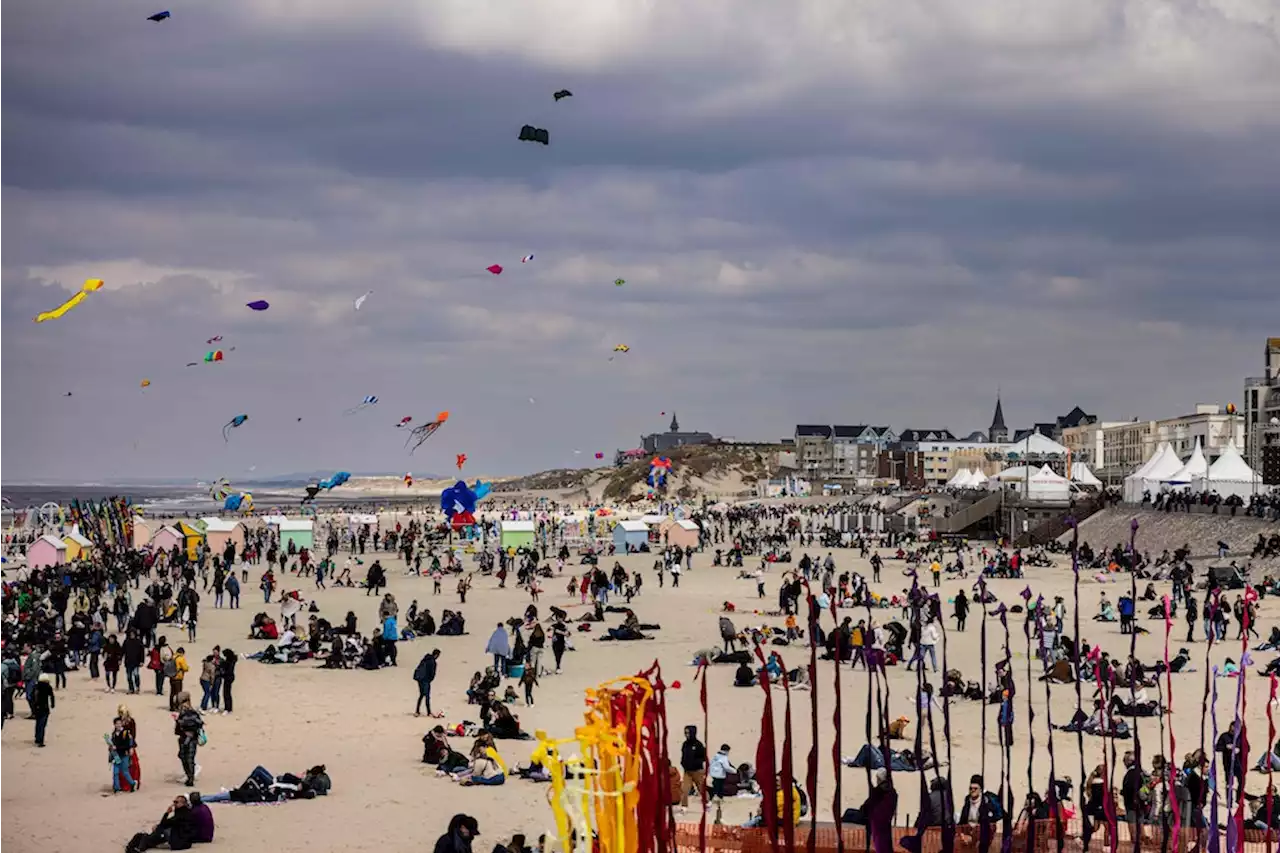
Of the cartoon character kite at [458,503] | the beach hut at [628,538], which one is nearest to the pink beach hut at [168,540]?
the cartoon character kite at [458,503]

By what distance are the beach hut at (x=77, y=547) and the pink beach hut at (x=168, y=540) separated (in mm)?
2279

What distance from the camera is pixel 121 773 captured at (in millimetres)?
14797

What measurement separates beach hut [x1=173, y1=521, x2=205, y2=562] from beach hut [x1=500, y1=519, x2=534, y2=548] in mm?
11039

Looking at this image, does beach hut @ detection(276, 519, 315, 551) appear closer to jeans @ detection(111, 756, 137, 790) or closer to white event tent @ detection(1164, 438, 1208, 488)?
white event tent @ detection(1164, 438, 1208, 488)

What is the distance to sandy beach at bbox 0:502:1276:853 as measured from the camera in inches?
531

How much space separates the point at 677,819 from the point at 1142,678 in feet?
32.6

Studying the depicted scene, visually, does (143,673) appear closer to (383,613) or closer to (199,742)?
(383,613)

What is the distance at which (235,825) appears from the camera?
13.2 meters

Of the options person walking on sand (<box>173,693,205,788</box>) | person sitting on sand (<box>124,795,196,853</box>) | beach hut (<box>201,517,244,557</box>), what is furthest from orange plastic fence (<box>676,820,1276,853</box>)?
beach hut (<box>201,517,244,557</box>)

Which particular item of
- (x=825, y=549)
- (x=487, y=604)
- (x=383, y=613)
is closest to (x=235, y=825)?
(x=383, y=613)

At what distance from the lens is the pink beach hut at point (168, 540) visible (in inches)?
1918

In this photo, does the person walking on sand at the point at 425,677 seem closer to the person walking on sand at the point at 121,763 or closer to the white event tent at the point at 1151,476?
the person walking on sand at the point at 121,763

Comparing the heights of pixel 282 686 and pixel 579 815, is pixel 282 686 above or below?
below

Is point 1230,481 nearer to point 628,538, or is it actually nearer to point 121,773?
point 628,538
